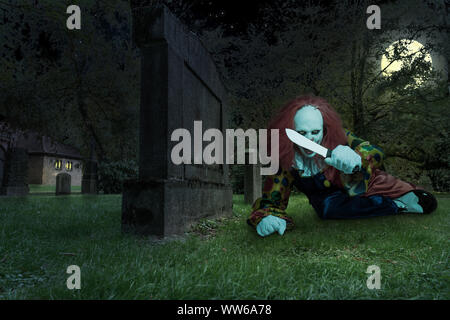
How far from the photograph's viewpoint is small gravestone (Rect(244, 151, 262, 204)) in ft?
22.5

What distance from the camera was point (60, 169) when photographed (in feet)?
106

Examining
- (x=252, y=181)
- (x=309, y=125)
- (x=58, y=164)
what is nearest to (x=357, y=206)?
(x=309, y=125)

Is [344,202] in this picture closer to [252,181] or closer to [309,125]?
[309,125]

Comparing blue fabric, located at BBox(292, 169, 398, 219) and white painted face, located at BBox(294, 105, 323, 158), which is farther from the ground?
white painted face, located at BBox(294, 105, 323, 158)

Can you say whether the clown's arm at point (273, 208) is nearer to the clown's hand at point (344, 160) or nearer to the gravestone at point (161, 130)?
the clown's hand at point (344, 160)

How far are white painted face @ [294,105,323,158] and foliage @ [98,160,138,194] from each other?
1198 centimetres

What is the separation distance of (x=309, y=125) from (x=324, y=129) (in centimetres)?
24

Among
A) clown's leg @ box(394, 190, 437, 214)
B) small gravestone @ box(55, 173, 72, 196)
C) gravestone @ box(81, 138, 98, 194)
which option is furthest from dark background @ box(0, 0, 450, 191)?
clown's leg @ box(394, 190, 437, 214)

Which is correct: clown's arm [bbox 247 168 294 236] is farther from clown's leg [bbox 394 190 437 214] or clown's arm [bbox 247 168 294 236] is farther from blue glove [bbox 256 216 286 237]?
clown's leg [bbox 394 190 437 214]

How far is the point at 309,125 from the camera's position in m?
2.66

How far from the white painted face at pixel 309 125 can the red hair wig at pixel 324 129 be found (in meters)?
0.07

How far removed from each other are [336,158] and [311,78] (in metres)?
8.04
